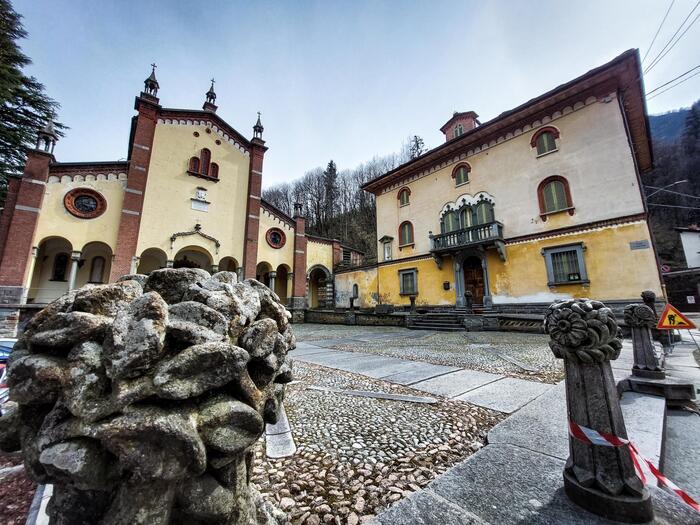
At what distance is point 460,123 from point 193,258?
66.1 feet

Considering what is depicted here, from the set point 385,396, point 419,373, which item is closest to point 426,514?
point 385,396

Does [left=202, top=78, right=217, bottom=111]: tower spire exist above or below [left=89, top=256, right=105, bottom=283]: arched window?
above

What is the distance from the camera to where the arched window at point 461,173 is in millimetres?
16234

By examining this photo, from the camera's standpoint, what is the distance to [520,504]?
1465 mm

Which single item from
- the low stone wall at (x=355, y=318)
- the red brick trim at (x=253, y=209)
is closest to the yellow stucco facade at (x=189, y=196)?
the red brick trim at (x=253, y=209)

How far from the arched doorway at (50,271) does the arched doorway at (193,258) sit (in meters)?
4.75

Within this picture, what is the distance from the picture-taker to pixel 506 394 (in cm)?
348

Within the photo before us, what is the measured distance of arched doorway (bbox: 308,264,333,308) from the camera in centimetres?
2225

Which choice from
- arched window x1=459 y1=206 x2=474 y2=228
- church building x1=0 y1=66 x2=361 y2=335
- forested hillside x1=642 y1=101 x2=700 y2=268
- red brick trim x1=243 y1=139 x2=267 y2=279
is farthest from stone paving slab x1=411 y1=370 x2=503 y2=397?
forested hillside x1=642 y1=101 x2=700 y2=268

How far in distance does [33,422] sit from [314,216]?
125 feet

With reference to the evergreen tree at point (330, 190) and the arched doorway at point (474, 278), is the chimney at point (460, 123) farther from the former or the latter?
A: the evergreen tree at point (330, 190)

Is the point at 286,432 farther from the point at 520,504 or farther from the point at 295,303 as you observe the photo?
the point at 295,303

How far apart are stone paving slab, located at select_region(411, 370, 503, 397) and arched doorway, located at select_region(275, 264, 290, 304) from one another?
1659 centimetres

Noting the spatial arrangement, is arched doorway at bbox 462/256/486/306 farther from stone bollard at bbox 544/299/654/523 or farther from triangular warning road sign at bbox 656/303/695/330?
stone bollard at bbox 544/299/654/523
